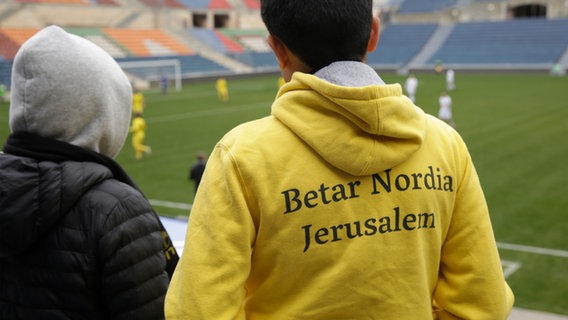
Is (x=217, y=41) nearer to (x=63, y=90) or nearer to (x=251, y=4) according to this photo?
(x=251, y=4)

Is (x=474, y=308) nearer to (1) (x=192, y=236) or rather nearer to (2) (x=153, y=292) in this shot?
(1) (x=192, y=236)

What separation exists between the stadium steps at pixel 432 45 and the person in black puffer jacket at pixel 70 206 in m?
50.2

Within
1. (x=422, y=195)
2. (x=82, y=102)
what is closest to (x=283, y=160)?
(x=422, y=195)

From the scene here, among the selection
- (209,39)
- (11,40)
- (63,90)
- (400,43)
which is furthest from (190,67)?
(63,90)

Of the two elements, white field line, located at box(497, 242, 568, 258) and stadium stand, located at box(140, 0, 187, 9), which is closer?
white field line, located at box(497, 242, 568, 258)

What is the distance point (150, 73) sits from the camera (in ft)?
135

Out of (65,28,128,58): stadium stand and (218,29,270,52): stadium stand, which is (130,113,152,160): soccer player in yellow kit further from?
(218,29,270,52): stadium stand

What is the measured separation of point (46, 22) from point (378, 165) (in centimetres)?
4652

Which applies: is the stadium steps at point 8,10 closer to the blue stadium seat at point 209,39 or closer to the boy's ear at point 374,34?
the blue stadium seat at point 209,39

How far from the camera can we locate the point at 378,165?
1.63m

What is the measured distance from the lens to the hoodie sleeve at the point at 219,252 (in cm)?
155

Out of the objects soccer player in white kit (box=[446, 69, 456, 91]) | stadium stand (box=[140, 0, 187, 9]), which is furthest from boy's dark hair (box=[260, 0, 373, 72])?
stadium stand (box=[140, 0, 187, 9])

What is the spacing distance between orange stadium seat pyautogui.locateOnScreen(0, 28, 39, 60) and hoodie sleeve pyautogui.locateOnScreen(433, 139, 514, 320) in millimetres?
39056

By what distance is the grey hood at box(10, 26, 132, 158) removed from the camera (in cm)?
201
